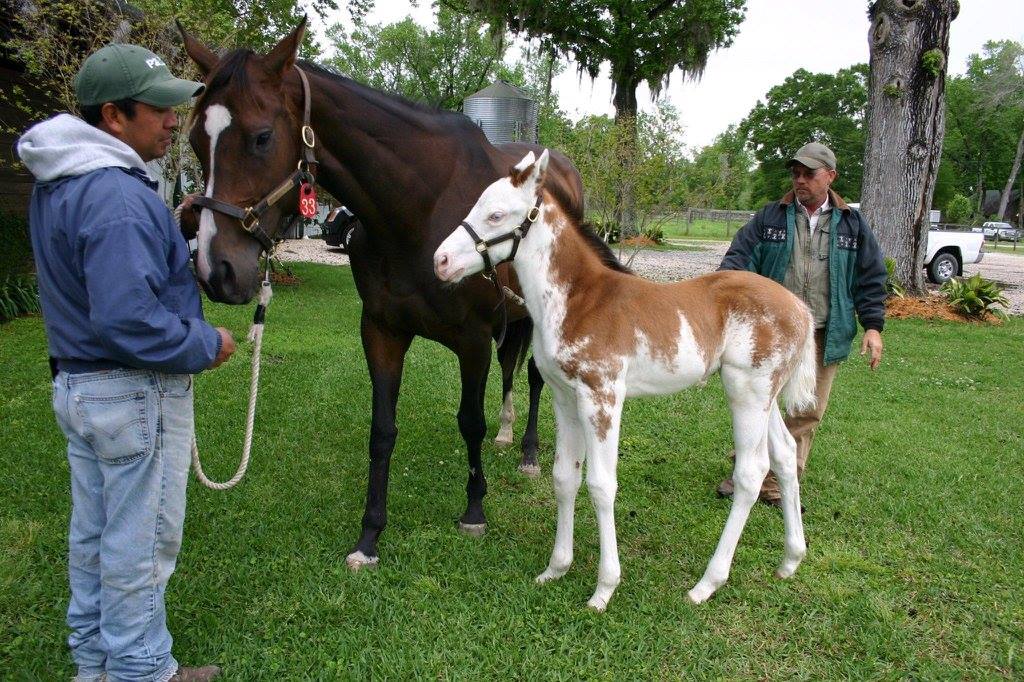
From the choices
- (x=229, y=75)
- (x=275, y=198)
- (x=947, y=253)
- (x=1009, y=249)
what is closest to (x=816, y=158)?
(x=275, y=198)

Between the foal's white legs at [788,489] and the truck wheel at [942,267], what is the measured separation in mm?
15001

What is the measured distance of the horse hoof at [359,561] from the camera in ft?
11.1

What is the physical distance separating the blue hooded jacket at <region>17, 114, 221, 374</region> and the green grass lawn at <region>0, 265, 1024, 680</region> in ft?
4.64

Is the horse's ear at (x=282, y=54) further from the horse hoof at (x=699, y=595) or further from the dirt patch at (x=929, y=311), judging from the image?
the dirt patch at (x=929, y=311)

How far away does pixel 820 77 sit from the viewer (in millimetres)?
52312

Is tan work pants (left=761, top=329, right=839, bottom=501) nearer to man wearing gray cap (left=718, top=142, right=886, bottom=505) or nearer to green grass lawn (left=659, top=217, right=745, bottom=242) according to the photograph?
man wearing gray cap (left=718, top=142, right=886, bottom=505)

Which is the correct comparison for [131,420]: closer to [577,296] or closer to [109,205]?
[109,205]

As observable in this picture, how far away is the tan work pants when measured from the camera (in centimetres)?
407

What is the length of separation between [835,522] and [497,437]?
8.22 ft

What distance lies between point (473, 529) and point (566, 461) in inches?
36.9

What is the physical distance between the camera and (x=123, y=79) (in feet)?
6.52

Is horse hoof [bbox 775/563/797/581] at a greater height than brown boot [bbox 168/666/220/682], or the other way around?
horse hoof [bbox 775/563/797/581]

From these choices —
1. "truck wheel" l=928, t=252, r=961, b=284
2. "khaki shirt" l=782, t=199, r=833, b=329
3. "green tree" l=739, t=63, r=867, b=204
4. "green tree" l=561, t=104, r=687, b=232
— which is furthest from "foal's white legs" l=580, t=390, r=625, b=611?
"green tree" l=739, t=63, r=867, b=204

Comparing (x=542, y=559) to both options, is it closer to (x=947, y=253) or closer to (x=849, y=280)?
(x=849, y=280)
